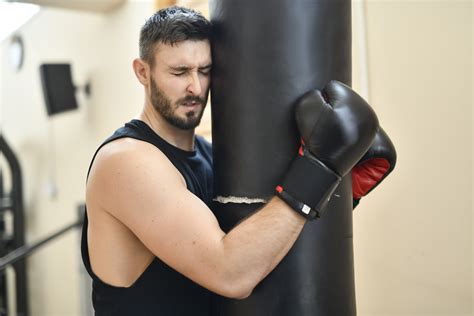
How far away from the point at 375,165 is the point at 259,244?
0.46 m

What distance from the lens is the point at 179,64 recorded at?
49.3 inches

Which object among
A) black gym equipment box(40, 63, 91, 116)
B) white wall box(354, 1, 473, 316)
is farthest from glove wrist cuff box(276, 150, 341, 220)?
black gym equipment box(40, 63, 91, 116)

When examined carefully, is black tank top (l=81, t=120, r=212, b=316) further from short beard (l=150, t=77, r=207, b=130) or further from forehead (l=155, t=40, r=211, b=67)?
forehead (l=155, t=40, r=211, b=67)

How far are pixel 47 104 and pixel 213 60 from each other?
10.00 ft

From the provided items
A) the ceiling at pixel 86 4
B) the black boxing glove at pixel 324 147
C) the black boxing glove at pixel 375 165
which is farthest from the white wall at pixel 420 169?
the ceiling at pixel 86 4

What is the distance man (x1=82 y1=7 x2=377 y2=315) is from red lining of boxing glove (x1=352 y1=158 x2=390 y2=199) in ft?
0.94

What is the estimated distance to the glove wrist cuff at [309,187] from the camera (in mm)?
1017

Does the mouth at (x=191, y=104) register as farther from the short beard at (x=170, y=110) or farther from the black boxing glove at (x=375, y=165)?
the black boxing glove at (x=375, y=165)

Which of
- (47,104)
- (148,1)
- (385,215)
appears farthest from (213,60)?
(47,104)

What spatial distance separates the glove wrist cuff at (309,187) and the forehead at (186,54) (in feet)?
1.24

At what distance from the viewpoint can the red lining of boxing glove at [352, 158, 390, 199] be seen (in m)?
1.33

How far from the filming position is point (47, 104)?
13.1ft

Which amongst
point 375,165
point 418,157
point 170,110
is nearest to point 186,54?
point 170,110

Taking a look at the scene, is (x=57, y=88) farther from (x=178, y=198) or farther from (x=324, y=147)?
(x=324, y=147)
